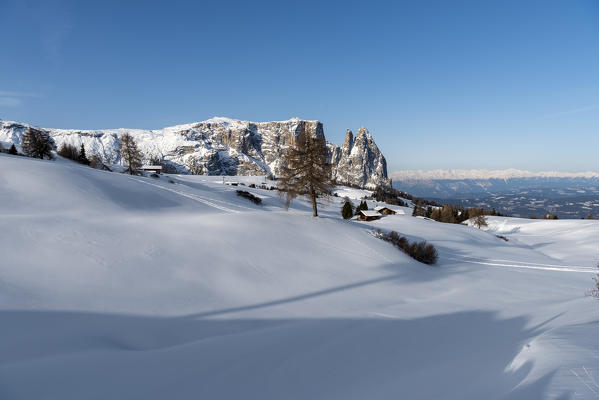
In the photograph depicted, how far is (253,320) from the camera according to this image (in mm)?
6570

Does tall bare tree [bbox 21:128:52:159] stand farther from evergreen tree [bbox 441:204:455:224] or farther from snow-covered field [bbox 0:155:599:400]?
evergreen tree [bbox 441:204:455:224]

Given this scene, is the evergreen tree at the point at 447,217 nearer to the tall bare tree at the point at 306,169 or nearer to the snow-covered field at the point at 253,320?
the snow-covered field at the point at 253,320

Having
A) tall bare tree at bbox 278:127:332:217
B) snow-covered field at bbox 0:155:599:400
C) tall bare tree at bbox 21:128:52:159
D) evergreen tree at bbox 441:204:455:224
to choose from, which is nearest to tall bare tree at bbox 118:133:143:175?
tall bare tree at bbox 21:128:52:159

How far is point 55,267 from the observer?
7379 millimetres

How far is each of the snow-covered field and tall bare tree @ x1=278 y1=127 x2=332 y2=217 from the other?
7.14 meters

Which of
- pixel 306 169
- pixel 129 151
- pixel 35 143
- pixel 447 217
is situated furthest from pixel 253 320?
pixel 447 217

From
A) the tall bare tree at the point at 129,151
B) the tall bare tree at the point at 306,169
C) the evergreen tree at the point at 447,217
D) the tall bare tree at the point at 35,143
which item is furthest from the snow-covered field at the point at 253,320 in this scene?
the evergreen tree at the point at 447,217

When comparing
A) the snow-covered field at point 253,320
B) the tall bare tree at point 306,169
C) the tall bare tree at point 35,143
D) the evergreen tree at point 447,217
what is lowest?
the evergreen tree at point 447,217

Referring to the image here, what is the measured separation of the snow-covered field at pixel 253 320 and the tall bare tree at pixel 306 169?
7139 millimetres

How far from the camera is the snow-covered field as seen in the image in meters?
3.86

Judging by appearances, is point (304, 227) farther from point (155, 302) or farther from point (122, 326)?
point (122, 326)

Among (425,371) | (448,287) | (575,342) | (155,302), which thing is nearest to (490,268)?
(448,287)

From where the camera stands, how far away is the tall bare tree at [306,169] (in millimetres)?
20219

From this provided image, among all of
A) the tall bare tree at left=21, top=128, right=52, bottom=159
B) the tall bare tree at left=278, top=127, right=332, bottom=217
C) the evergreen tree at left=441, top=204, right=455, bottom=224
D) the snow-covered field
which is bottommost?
the evergreen tree at left=441, top=204, right=455, bottom=224
